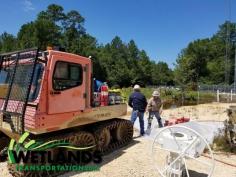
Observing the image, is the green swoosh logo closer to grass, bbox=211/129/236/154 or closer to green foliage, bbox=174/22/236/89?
grass, bbox=211/129/236/154

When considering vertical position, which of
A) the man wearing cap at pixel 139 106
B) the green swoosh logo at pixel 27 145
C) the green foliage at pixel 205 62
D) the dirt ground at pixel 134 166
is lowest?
the dirt ground at pixel 134 166

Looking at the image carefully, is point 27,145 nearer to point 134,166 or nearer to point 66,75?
point 66,75

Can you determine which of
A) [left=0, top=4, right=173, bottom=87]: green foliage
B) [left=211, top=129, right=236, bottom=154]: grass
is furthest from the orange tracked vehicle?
[left=0, top=4, right=173, bottom=87]: green foliage

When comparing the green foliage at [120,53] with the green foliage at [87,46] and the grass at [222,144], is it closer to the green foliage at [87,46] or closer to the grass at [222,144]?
the green foliage at [87,46]

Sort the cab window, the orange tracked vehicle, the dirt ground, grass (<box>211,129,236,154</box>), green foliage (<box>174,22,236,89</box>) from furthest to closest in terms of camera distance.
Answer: green foliage (<box>174,22,236,89</box>) → grass (<box>211,129,236,154</box>) → the dirt ground → the cab window → the orange tracked vehicle

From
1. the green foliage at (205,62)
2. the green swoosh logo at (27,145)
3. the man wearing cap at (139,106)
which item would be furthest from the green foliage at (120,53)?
the green swoosh logo at (27,145)

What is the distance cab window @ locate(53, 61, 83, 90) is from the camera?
678 centimetres

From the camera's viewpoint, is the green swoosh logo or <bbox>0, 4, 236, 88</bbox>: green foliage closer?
the green swoosh logo

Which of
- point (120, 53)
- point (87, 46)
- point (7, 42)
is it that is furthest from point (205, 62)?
point (7, 42)

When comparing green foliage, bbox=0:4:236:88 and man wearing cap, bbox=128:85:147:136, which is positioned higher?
green foliage, bbox=0:4:236:88

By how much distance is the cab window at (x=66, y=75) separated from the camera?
6.78m

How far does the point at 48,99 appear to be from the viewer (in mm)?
6512

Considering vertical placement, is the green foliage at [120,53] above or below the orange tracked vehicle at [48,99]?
above

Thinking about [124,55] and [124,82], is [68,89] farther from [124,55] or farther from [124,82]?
[124,55]
